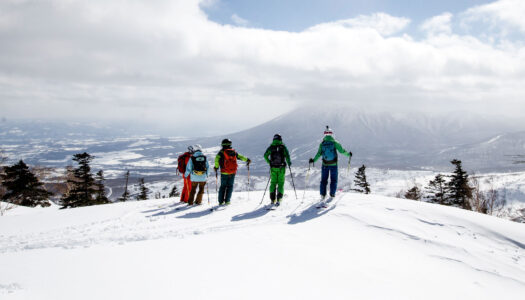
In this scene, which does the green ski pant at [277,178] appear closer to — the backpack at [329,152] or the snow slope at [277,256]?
the snow slope at [277,256]

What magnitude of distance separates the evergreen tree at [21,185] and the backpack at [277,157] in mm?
33920

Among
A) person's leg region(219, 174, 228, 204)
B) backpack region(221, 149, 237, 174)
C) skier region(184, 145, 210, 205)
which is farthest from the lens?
skier region(184, 145, 210, 205)

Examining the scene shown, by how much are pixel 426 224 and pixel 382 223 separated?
1.51 m

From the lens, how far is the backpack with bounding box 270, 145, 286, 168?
35.1 ft

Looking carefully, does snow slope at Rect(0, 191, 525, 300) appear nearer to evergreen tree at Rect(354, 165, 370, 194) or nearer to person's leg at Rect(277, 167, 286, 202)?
person's leg at Rect(277, 167, 286, 202)

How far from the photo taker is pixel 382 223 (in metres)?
7.92

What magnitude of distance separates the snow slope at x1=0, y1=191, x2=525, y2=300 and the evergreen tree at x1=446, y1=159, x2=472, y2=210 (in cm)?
2353

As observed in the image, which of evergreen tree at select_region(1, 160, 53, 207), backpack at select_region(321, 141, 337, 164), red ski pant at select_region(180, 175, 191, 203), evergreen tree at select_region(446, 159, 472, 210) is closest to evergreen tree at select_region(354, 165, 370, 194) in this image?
evergreen tree at select_region(446, 159, 472, 210)

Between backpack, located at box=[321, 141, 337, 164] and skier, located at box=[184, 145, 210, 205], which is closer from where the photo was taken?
backpack, located at box=[321, 141, 337, 164]

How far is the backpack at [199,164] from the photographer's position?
1161 centimetres

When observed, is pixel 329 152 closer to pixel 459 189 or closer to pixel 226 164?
pixel 226 164

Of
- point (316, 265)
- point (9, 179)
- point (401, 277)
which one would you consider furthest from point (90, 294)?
point (9, 179)

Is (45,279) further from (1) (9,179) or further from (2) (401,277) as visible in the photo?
(1) (9,179)

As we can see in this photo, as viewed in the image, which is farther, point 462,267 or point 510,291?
point 462,267
